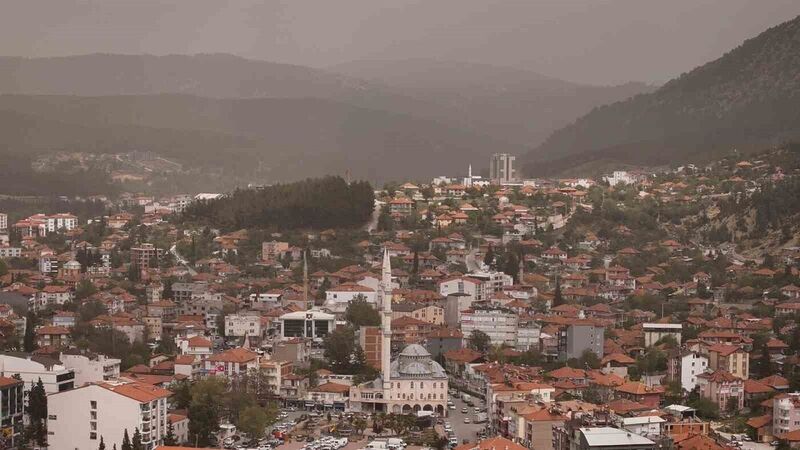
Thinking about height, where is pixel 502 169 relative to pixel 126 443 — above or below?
above

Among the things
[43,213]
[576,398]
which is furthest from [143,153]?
[576,398]

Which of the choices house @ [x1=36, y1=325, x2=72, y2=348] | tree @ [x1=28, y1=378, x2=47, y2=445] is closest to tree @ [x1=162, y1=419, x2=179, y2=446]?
tree @ [x1=28, y1=378, x2=47, y2=445]

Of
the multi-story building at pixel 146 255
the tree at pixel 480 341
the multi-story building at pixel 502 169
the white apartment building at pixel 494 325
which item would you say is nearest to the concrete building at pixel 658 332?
the white apartment building at pixel 494 325

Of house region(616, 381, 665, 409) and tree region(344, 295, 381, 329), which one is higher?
tree region(344, 295, 381, 329)

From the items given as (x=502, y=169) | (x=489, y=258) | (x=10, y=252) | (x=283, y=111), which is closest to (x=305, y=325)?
(x=489, y=258)

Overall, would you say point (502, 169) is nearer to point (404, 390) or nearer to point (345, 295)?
point (345, 295)

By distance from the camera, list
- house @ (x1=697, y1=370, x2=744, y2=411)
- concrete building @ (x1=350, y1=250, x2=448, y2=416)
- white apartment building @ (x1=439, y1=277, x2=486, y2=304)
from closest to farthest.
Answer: house @ (x1=697, y1=370, x2=744, y2=411)
concrete building @ (x1=350, y1=250, x2=448, y2=416)
white apartment building @ (x1=439, y1=277, x2=486, y2=304)

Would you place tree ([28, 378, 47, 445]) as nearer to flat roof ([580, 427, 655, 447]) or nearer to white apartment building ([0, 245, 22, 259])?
flat roof ([580, 427, 655, 447])

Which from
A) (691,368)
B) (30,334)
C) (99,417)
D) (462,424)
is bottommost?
(462,424)
